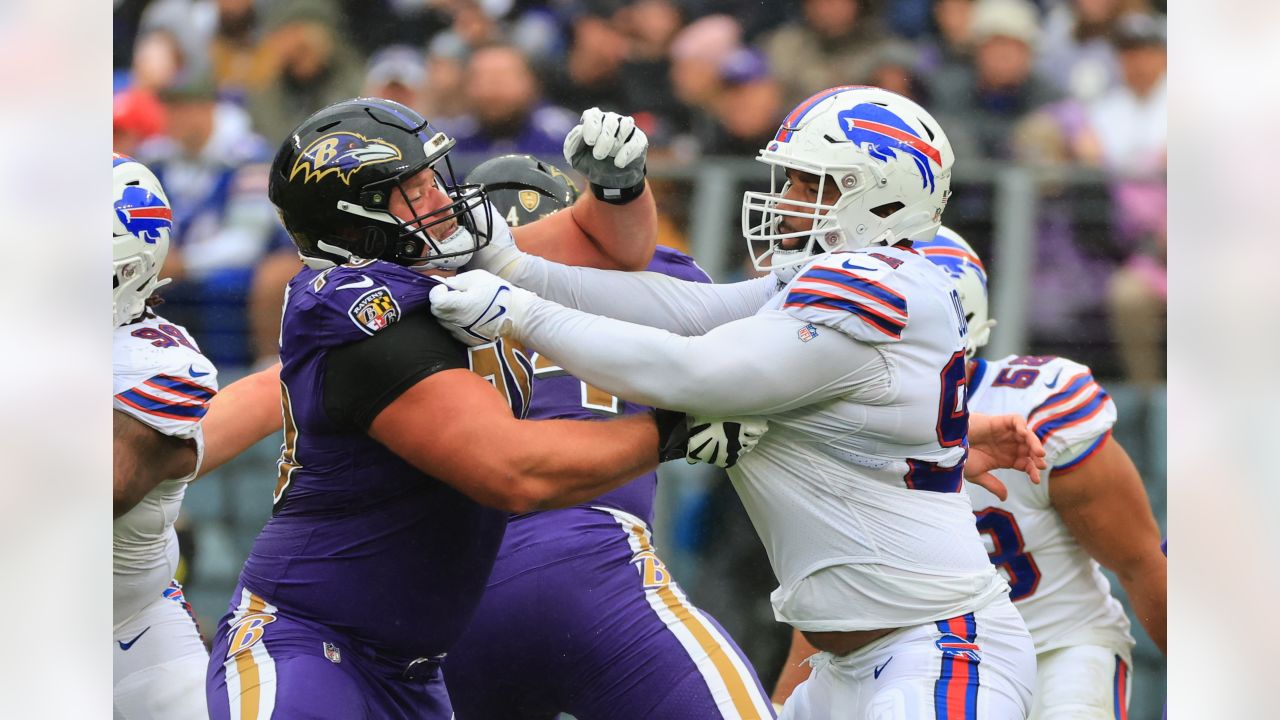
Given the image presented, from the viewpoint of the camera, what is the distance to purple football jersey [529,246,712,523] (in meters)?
4.11

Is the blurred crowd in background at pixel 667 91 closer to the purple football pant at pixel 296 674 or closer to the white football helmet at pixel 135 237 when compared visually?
the white football helmet at pixel 135 237

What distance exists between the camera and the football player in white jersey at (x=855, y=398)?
298cm

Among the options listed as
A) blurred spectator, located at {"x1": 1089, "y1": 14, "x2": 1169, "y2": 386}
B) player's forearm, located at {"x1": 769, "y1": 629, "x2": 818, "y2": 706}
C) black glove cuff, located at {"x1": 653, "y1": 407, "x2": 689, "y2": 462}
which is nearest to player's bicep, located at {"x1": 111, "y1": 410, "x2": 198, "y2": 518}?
black glove cuff, located at {"x1": 653, "y1": 407, "x2": 689, "y2": 462}

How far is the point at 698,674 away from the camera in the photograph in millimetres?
3717

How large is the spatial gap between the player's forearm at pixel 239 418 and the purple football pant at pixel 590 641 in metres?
0.81

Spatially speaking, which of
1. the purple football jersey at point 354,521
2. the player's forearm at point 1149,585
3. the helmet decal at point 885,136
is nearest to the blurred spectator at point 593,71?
the player's forearm at point 1149,585
